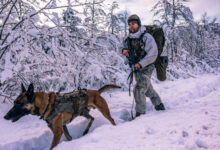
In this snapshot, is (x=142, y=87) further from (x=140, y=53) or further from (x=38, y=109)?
(x=38, y=109)

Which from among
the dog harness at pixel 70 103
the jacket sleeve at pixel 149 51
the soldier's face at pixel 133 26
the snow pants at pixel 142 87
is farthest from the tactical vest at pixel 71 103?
the soldier's face at pixel 133 26

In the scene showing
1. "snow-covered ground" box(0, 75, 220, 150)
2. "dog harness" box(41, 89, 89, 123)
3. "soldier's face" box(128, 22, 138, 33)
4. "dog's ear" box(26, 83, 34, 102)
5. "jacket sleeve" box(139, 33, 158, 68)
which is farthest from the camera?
"soldier's face" box(128, 22, 138, 33)

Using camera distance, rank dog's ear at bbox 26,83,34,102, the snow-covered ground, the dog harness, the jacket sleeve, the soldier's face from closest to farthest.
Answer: the snow-covered ground < dog's ear at bbox 26,83,34,102 < the dog harness < the jacket sleeve < the soldier's face

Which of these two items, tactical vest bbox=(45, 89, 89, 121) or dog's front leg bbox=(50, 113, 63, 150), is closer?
dog's front leg bbox=(50, 113, 63, 150)

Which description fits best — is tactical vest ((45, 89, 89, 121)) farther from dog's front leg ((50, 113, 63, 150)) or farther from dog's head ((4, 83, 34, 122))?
dog's head ((4, 83, 34, 122))

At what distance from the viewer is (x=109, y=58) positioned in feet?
22.1

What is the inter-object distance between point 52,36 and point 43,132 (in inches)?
95.8

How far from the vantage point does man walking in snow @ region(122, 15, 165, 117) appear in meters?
4.48

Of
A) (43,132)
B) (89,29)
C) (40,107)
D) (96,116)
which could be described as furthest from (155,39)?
(43,132)

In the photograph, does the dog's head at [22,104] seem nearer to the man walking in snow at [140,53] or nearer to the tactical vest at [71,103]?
the tactical vest at [71,103]

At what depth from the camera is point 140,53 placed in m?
4.78

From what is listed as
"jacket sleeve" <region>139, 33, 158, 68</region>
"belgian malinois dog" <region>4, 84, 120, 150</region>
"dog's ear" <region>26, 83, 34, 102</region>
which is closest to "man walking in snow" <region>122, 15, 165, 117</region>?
"jacket sleeve" <region>139, 33, 158, 68</region>

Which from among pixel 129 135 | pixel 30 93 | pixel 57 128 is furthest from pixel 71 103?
pixel 129 135

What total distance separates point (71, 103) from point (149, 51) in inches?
81.4
